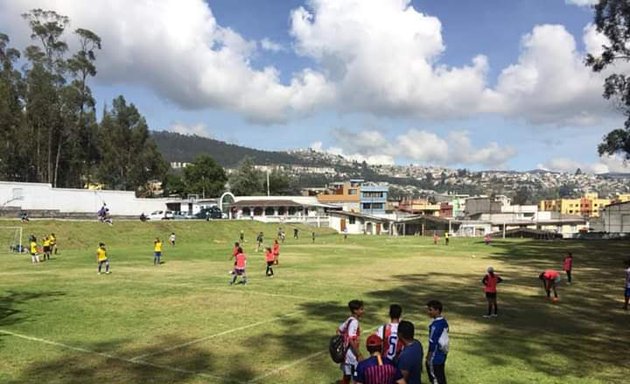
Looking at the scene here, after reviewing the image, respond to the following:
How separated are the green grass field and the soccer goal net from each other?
1031cm

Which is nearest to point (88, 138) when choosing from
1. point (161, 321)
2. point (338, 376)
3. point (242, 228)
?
point (242, 228)

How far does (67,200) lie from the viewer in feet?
217

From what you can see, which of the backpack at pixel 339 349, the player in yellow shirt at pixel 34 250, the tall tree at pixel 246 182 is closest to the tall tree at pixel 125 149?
the tall tree at pixel 246 182

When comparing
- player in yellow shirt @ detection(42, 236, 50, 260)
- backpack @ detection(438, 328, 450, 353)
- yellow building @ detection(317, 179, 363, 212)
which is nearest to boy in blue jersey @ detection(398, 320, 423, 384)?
backpack @ detection(438, 328, 450, 353)

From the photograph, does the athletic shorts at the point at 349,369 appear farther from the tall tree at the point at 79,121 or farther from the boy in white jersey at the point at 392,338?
the tall tree at the point at 79,121

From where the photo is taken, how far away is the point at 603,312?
1952cm

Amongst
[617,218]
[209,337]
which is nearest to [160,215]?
[209,337]

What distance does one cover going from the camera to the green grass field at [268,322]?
38.8 ft

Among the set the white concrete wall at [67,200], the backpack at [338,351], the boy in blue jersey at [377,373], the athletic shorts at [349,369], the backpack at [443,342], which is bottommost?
the athletic shorts at [349,369]

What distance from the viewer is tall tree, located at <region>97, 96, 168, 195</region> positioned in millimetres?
86688

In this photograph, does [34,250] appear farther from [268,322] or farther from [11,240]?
[268,322]

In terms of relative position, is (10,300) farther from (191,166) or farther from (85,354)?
(191,166)

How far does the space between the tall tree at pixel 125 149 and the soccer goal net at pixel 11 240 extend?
128 feet

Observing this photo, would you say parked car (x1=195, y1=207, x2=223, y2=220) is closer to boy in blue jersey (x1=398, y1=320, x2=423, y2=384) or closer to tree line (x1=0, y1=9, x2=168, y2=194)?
tree line (x1=0, y1=9, x2=168, y2=194)
